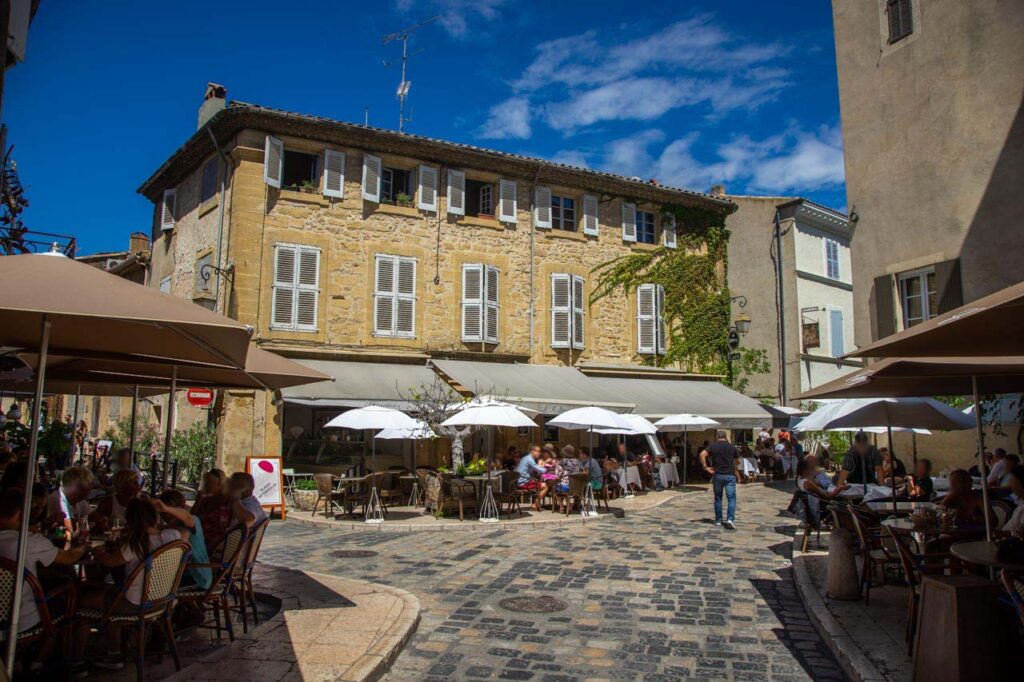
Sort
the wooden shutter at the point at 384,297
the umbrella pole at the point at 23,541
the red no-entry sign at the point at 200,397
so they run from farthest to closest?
the wooden shutter at the point at 384,297
the red no-entry sign at the point at 200,397
the umbrella pole at the point at 23,541

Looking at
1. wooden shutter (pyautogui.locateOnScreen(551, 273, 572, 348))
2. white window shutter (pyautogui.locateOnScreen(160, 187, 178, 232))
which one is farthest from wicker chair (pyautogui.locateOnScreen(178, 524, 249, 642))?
white window shutter (pyautogui.locateOnScreen(160, 187, 178, 232))

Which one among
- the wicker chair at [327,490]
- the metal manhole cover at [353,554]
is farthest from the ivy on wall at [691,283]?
the metal manhole cover at [353,554]

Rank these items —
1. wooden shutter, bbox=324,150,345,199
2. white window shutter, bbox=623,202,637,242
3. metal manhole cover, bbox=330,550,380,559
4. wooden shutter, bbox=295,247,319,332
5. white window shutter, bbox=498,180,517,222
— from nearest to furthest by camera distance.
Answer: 1. metal manhole cover, bbox=330,550,380,559
2. wooden shutter, bbox=295,247,319,332
3. wooden shutter, bbox=324,150,345,199
4. white window shutter, bbox=498,180,517,222
5. white window shutter, bbox=623,202,637,242

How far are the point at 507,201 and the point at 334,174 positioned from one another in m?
4.84

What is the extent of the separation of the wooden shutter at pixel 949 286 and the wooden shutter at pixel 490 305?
10386mm

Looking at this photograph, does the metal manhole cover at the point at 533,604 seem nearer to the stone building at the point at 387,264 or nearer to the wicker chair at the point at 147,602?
the wicker chair at the point at 147,602

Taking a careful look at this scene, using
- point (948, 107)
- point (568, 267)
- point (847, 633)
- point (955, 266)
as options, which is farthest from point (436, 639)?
point (568, 267)

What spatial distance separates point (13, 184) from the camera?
17031 mm

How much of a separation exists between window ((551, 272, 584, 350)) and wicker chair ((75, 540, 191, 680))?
1628cm

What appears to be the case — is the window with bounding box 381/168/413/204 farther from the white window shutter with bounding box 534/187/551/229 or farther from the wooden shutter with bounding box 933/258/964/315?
the wooden shutter with bounding box 933/258/964/315

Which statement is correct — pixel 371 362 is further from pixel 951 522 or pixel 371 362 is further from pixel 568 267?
pixel 951 522

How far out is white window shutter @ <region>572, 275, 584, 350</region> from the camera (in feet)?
68.6

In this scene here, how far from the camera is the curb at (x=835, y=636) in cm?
496

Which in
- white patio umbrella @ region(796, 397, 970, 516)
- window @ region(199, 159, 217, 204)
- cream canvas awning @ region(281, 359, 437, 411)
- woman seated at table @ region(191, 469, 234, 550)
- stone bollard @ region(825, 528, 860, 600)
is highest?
window @ region(199, 159, 217, 204)
